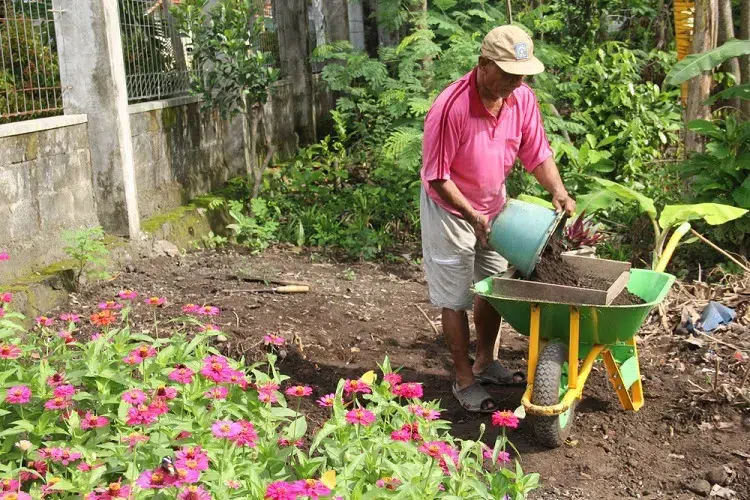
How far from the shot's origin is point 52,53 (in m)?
7.21

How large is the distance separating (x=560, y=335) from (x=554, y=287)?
1.12 ft

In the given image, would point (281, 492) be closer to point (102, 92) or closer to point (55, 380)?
point (55, 380)

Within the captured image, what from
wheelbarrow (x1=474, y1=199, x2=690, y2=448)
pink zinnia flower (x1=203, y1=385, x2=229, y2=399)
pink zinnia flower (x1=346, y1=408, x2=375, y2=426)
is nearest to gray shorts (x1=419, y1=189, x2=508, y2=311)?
wheelbarrow (x1=474, y1=199, x2=690, y2=448)

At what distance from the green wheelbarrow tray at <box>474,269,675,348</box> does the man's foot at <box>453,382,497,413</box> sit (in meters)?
0.50

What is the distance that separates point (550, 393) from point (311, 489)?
2.02 metres

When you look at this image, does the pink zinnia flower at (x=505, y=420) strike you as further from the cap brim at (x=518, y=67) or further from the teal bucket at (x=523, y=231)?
the cap brim at (x=518, y=67)

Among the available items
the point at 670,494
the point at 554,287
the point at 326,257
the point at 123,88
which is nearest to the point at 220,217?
the point at 326,257

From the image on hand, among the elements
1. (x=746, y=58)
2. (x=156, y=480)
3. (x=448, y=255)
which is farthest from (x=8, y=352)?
(x=746, y=58)

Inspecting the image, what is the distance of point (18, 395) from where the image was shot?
130 inches

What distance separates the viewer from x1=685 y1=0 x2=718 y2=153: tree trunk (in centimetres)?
848

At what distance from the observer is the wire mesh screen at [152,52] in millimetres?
7973

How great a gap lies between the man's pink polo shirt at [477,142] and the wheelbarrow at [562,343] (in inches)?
21.7

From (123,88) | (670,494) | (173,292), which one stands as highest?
(123,88)

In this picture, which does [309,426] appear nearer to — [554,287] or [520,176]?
[554,287]
